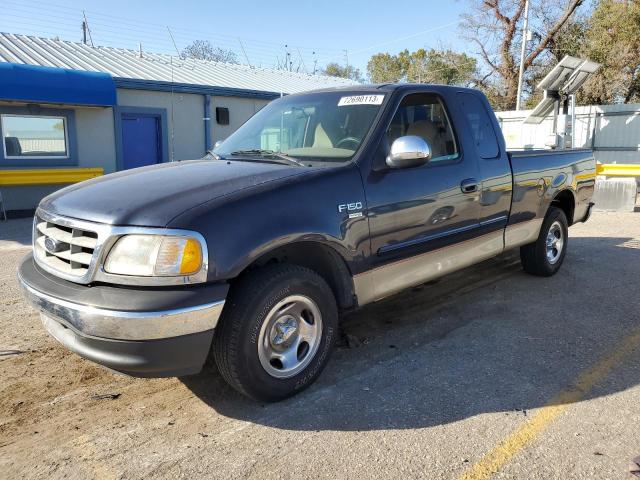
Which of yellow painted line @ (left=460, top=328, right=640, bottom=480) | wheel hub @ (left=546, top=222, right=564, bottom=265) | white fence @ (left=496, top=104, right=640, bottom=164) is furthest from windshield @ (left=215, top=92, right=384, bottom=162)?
white fence @ (left=496, top=104, right=640, bottom=164)

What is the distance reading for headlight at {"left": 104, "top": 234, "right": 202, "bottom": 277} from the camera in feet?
8.93

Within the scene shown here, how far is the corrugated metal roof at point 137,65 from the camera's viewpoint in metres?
13.4

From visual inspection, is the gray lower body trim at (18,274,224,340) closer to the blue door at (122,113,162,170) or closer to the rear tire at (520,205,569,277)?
the rear tire at (520,205,569,277)

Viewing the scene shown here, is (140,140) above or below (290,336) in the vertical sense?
above

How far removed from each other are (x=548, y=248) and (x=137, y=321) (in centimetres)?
498

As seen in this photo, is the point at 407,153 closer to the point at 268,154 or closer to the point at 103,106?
the point at 268,154

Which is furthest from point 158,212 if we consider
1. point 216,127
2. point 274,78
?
point 274,78

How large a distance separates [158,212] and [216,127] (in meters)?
13.7

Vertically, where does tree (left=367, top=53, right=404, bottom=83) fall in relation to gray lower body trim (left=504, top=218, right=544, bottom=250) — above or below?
above

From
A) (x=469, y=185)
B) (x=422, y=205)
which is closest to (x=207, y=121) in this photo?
(x=469, y=185)

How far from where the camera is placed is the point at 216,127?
52.2 feet

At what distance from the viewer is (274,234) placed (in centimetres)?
303

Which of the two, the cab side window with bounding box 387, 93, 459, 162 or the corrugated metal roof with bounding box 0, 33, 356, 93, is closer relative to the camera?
the cab side window with bounding box 387, 93, 459, 162

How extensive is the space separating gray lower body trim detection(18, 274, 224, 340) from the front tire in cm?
19
